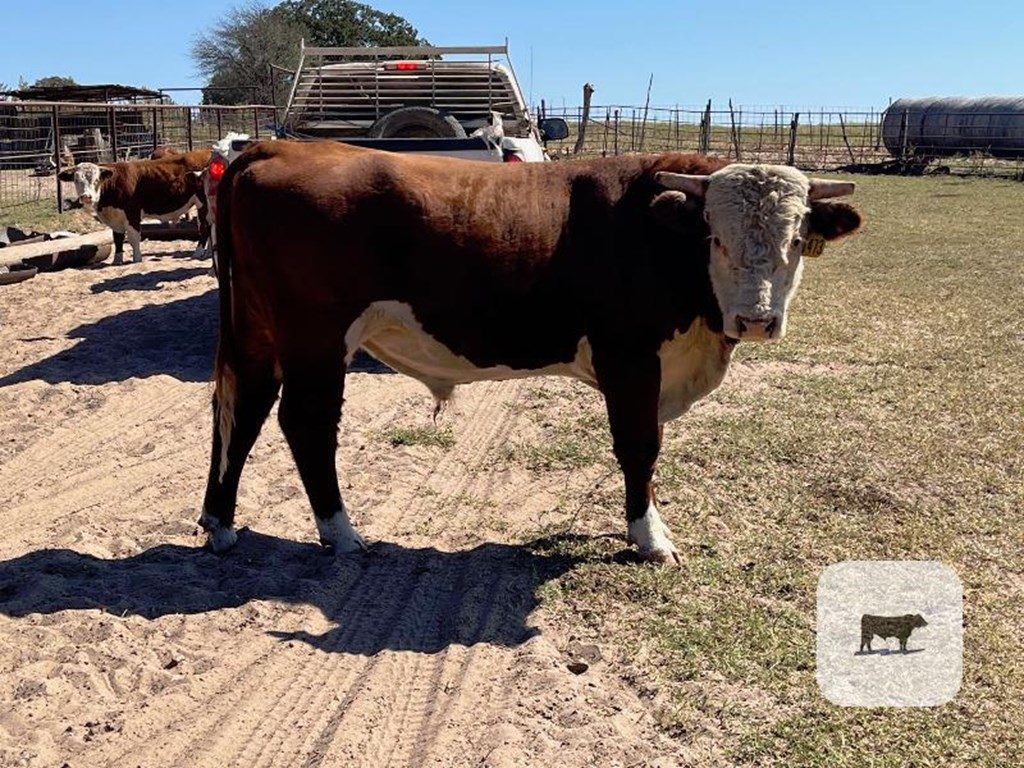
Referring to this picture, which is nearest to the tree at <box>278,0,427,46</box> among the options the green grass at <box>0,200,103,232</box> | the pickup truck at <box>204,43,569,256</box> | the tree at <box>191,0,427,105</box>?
the tree at <box>191,0,427,105</box>

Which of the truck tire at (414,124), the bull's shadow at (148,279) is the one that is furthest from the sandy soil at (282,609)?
the bull's shadow at (148,279)

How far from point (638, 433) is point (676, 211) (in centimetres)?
100

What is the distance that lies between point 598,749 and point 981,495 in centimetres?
311

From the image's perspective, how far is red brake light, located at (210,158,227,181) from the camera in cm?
864

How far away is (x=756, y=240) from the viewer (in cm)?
430

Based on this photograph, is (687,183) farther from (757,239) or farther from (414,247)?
(414,247)

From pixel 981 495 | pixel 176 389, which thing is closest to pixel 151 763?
pixel 981 495

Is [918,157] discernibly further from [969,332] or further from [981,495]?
[981,495]

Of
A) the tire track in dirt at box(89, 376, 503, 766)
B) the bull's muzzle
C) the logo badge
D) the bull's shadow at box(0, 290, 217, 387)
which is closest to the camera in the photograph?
the tire track in dirt at box(89, 376, 503, 766)

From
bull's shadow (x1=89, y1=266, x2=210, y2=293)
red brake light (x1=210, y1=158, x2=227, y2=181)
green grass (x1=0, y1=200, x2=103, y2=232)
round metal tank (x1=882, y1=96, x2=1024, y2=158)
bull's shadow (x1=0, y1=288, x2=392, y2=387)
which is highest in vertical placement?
round metal tank (x1=882, y1=96, x2=1024, y2=158)

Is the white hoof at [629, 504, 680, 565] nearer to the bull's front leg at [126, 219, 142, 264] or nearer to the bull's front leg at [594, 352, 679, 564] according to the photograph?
the bull's front leg at [594, 352, 679, 564]

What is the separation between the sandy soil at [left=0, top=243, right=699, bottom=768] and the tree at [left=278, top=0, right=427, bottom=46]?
5032 centimetres

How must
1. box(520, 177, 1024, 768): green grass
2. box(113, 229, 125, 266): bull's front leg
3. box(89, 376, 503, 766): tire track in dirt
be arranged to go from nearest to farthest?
box(89, 376, 503, 766): tire track in dirt → box(520, 177, 1024, 768): green grass → box(113, 229, 125, 266): bull's front leg

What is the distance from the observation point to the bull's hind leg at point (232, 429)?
4.93 metres
